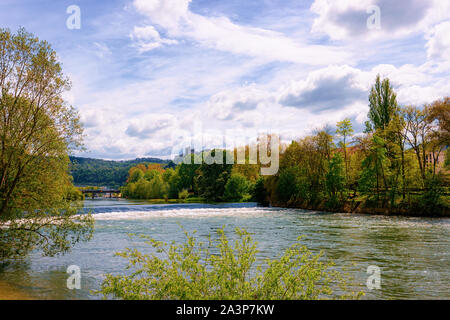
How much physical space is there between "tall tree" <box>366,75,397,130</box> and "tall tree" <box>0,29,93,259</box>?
5519 cm

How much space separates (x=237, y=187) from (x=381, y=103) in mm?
35379

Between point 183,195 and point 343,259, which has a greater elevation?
point 343,259

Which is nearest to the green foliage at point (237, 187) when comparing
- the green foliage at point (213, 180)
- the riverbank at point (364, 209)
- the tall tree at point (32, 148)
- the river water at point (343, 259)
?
the green foliage at point (213, 180)

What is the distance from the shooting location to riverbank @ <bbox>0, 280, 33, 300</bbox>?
11289mm

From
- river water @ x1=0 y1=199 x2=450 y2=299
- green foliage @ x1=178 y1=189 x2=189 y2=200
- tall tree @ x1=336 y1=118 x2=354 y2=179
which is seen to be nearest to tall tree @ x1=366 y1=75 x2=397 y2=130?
tall tree @ x1=336 y1=118 x2=354 y2=179

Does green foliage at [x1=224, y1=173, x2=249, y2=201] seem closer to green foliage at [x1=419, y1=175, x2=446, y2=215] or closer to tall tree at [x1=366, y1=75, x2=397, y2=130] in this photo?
tall tree at [x1=366, y1=75, x2=397, y2=130]

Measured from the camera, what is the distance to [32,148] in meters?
15.7

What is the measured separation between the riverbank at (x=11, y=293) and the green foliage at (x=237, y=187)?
223ft

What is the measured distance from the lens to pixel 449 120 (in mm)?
38156

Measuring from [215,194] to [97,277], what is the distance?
7199cm

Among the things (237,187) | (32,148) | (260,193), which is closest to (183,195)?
(237,187)

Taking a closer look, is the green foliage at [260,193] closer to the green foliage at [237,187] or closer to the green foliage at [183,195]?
Answer: the green foliage at [237,187]

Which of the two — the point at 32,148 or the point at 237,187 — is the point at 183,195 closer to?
the point at 237,187
